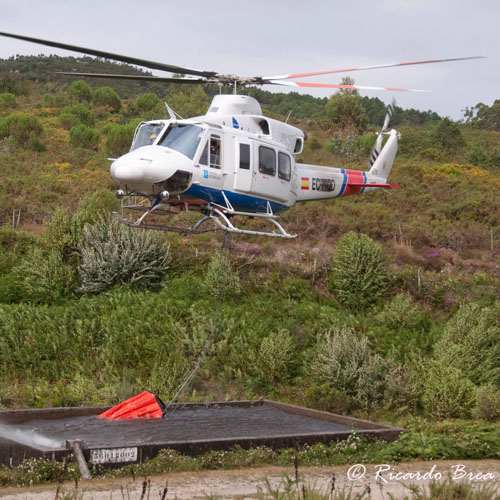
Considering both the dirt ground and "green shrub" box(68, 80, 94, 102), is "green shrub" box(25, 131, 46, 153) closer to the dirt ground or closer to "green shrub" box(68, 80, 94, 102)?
"green shrub" box(68, 80, 94, 102)

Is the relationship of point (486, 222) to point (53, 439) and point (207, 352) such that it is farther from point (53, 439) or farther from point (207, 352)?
point (53, 439)

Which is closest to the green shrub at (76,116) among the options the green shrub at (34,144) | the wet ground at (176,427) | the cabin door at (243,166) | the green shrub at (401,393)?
the green shrub at (34,144)

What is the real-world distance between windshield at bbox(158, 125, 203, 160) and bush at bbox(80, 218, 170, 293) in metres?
9.83

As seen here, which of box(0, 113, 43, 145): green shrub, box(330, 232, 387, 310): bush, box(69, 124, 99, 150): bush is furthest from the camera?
box(69, 124, 99, 150): bush

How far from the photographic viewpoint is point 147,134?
53.7 feet

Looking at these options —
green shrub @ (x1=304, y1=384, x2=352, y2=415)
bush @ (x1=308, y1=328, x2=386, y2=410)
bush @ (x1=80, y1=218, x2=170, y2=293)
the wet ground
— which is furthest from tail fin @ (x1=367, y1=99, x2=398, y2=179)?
bush @ (x1=80, y1=218, x2=170, y2=293)

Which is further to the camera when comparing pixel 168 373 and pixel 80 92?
pixel 80 92

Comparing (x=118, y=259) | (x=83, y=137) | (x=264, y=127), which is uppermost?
(x=83, y=137)

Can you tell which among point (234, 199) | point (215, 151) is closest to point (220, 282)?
point (234, 199)

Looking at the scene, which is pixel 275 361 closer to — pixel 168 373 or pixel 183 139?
pixel 168 373

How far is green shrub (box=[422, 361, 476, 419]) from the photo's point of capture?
60.0 feet

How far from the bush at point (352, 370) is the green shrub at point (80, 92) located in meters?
43.4

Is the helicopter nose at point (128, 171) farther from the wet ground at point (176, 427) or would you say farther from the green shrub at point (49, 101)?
the green shrub at point (49, 101)

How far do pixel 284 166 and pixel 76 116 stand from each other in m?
35.7
